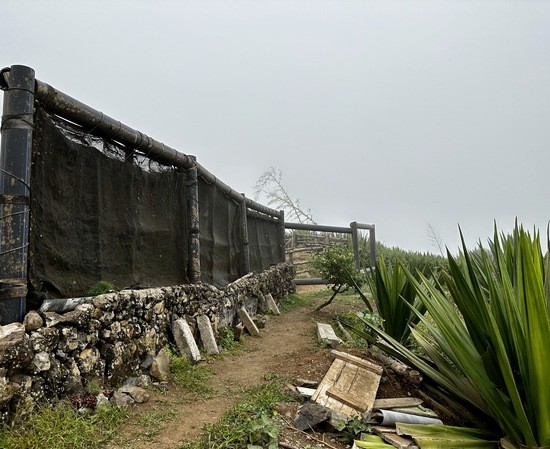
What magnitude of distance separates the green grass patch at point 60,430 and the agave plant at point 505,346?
2227mm

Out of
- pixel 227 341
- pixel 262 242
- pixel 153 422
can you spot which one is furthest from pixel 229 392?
pixel 262 242

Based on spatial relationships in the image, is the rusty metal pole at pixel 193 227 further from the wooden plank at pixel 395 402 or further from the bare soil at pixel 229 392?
the wooden plank at pixel 395 402

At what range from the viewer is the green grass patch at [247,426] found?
2.31 metres

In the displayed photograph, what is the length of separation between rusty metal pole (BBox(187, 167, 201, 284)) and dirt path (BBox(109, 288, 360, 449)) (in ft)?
3.81

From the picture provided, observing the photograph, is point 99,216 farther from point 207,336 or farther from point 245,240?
point 245,240

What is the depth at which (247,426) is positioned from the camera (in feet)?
8.13

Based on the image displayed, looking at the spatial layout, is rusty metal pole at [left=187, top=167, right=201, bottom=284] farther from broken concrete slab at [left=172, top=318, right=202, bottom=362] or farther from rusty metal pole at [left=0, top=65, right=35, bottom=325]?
rusty metal pole at [left=0, top=65, right=35, bottom=325]

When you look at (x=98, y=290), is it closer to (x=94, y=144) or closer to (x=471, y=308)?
(x=94, y=144)

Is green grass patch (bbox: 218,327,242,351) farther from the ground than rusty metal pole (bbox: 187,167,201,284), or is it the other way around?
rusty metal pole (bbox: 187,167,201,284)

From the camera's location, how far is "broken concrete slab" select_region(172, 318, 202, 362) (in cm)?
418

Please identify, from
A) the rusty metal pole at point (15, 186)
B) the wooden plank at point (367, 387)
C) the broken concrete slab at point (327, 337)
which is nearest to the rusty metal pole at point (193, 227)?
the broken concrete slab at point (327, 337)

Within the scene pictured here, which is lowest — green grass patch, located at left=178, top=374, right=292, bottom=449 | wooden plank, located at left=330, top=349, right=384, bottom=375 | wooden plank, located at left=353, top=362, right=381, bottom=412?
green grass patch, located at left=178, top=374, right=292, bottom=449

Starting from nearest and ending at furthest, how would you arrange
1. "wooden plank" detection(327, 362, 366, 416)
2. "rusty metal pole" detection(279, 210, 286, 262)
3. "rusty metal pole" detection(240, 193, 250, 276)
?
1. "wooden plank" detection(327, 362, 366, 416)
2. "rusty metal pole" detection(240, 193, 250, 276)
3. "rusty metal pole" detection(279, 210, 286, 262)

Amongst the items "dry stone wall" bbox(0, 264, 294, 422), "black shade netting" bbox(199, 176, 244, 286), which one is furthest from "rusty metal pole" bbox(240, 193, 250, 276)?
"dry stone wall" bbox(0, 264, 294, 422)
